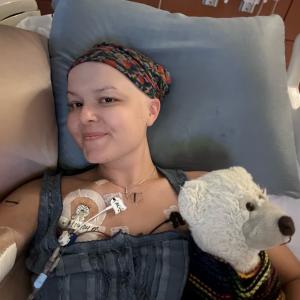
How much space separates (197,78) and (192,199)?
472mm

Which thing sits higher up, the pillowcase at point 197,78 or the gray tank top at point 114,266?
the pillowcase at point 197,78

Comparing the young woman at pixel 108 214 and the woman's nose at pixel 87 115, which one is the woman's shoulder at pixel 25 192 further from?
the woman's nose at pixel 87 115

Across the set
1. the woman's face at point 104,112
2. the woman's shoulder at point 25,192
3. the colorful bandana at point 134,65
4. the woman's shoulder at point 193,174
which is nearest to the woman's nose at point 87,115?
the woman's face at point 104,112

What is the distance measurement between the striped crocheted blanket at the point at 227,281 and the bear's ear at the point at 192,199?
0.44 ft

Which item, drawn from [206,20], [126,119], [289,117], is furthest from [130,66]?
[289,117]

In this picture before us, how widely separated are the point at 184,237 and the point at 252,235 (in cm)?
25

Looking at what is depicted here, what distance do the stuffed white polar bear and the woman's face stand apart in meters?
0.22

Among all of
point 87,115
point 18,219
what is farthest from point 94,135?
point 18,219

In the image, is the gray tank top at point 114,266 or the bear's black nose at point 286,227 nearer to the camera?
the bear's black nose at point 286,227

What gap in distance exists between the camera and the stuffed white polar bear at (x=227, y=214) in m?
0.76

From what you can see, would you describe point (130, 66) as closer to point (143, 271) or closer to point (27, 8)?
point (143, 271)

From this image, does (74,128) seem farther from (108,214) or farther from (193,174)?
(193,174)

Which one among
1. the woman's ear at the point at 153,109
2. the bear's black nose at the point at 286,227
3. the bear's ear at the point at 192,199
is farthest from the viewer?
the woman's ear at the point at 153,109

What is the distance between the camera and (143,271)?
0.90 metres
